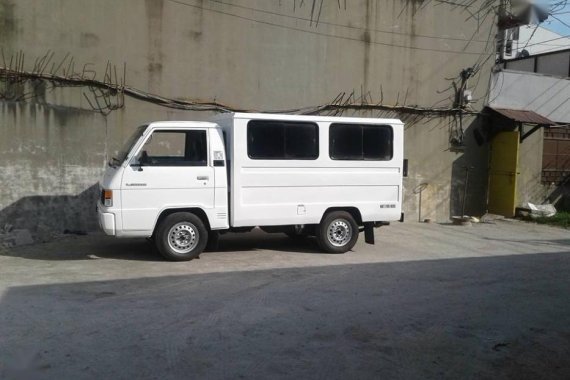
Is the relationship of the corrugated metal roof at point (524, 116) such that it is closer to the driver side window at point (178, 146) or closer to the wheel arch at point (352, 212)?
the wheel arch at point (352, 212)

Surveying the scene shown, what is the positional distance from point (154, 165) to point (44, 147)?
146 inches

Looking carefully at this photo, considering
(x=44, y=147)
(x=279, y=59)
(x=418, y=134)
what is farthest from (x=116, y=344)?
(x=418, y=134)

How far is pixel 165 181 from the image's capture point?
329 inches

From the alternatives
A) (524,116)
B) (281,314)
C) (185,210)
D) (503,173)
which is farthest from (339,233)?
(524,116)

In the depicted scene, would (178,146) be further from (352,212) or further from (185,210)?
(352,212)

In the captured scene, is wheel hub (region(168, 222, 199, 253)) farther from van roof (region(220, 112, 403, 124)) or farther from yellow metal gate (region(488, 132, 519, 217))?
yellow metal gate (region(488, 132, 519, 217))

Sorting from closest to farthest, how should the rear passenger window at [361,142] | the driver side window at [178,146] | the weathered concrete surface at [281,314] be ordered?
1. the weathered concrete surface at [281,314]
2. the driver side window at [178,146]
3. the rear passenger window at [361,142]

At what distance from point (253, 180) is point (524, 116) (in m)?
9.09

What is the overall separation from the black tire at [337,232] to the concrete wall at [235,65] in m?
4.17

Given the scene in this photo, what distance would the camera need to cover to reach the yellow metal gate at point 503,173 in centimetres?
1445

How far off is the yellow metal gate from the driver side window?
9.30 m

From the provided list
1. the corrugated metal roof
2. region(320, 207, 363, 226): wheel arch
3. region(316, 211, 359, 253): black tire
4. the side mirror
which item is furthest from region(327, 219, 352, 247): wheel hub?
the corrugated metal roof

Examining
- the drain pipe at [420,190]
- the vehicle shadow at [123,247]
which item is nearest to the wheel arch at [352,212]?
the vehicle shadow at [123,247]

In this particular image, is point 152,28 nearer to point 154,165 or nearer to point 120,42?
point 120,42
